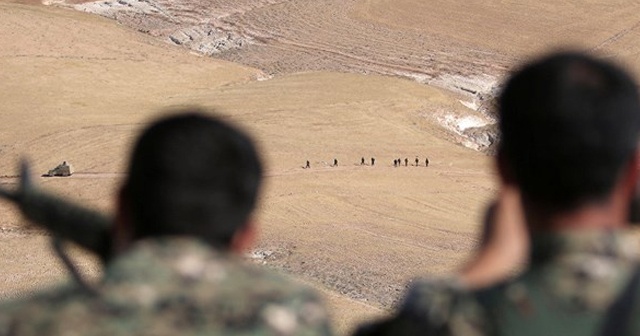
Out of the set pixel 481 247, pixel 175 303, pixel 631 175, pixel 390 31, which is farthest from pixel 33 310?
pixel 390 31

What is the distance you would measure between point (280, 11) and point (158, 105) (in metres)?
18.6

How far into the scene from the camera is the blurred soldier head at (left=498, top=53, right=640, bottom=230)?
320 centimetres

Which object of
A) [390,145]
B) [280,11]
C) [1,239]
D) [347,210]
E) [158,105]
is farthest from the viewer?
[280,11]

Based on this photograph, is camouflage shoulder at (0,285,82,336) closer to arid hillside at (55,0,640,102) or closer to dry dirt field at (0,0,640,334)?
dry dirt field at (0,0,640,334)

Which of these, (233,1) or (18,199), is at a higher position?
(18,199)

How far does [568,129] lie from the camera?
3.21 meters

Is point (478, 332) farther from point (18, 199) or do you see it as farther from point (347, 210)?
point (347, 210)

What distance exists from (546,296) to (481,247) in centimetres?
35

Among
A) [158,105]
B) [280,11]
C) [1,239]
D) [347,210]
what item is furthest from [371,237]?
[280,11]

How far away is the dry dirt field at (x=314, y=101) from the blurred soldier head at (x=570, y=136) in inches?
584

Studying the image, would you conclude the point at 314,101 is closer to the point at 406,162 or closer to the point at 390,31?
the point at 406,162

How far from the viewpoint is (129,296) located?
10.1 ft

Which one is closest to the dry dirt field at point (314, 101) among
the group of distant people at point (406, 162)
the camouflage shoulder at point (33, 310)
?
the group of distant people at point (406, 162)

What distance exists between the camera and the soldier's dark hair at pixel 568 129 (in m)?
3.21
